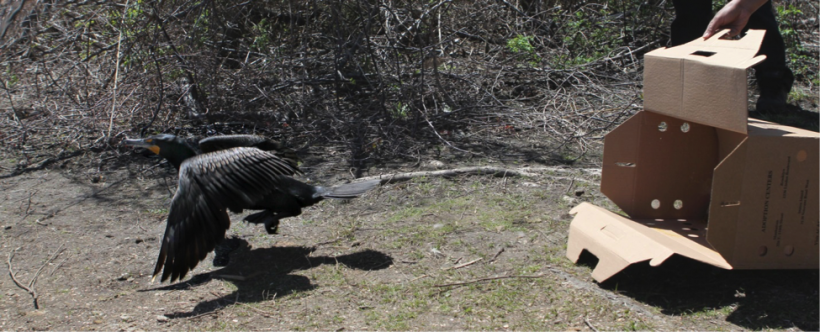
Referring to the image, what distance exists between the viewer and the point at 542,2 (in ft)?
25.7

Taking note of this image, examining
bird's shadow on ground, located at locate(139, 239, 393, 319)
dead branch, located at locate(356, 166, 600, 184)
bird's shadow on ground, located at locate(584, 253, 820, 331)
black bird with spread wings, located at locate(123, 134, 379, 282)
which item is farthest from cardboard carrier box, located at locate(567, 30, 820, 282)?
black bird with spread wings, located at locate(123, 134, 379, 282)

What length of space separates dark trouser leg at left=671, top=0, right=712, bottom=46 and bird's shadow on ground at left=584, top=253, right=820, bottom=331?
3.09 meters

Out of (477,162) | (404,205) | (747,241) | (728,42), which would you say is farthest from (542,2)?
(747,241)

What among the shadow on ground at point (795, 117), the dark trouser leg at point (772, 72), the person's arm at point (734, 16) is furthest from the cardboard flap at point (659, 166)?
the dark trouser leg at point (772, 72)

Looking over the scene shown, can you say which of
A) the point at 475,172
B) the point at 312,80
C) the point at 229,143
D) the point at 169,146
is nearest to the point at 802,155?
the point at 475,172

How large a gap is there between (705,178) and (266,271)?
2.63m

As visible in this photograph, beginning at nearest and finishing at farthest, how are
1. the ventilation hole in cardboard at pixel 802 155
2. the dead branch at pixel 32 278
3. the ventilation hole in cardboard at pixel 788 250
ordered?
the ventilation hole in cardboard at pixel 802 155, the ventilation hole in cardboard at pixel 788 250, the dead branch at pixel 32 278

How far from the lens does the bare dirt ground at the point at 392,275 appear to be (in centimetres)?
298

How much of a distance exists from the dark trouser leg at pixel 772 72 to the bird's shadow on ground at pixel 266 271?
4.40m

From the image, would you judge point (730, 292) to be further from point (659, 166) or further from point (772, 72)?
point (772, 72)

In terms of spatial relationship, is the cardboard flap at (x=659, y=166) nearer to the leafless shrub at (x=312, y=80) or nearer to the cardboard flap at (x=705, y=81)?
the cardboard flap at (x=705, y=81)

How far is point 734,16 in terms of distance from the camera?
3420 mm

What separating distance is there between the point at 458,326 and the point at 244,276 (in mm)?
1392

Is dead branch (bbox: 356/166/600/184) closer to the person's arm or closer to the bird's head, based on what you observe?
the bird's head
